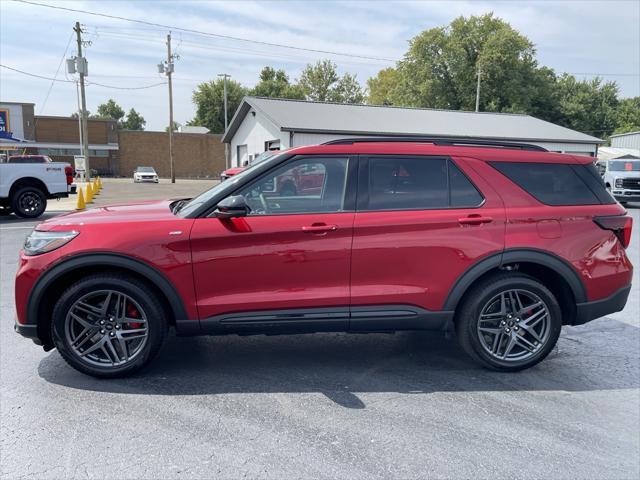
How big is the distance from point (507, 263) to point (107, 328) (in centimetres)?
310

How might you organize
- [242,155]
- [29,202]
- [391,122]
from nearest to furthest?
[29,202]
[391,122]
[242,155]

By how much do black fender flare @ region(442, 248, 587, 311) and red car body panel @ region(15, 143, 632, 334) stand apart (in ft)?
0.13

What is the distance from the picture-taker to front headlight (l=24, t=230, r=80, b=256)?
11.8 ft

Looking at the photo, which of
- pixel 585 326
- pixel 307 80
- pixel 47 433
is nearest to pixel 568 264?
pixel 585 326

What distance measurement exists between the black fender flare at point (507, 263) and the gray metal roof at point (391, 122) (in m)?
19.8

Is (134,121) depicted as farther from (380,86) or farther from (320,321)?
(320,321)

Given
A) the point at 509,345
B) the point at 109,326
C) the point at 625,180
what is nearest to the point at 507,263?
the point at 509,345

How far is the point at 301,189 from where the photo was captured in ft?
12.6

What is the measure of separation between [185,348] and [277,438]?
170cm

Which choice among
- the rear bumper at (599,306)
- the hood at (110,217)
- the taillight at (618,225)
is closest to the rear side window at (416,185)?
the taillight at (618,225)

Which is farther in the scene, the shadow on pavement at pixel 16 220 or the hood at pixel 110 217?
the shadow on pavement at pixel 16 220

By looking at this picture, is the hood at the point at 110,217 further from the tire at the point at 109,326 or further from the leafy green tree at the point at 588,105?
the leafy green tree at the point at 588,105

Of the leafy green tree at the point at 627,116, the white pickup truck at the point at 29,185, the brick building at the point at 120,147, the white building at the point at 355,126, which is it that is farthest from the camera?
the leafy green tree at the point at 627,116

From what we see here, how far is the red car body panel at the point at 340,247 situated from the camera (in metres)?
3.60
